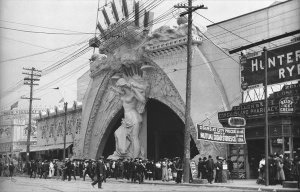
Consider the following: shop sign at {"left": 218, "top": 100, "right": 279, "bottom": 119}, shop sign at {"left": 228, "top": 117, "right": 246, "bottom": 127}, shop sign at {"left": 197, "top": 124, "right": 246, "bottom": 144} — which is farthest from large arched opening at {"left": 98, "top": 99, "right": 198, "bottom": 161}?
shop sign at {"left": 197, "top": 124, "right": 246, "bottom": 144}

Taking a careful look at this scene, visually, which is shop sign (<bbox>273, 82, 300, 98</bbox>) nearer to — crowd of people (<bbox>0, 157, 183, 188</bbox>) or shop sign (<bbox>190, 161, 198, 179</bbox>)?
shop sign (<bbox>190, 161, 198, 179</bbox>)

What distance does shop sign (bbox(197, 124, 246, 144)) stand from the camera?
26688mm

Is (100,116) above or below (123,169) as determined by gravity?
above

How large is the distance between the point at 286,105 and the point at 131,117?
17681 mm

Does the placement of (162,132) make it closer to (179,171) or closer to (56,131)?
(179,171)

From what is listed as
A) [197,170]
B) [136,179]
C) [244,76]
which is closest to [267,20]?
[244,76]

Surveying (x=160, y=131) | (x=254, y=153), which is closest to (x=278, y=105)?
(x=254, y=153)

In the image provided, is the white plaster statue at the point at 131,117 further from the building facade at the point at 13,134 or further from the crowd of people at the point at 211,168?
the building facade at the point at 13,134

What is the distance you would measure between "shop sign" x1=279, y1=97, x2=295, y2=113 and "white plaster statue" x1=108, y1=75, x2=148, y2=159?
16.2 m

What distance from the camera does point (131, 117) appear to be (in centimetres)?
4184

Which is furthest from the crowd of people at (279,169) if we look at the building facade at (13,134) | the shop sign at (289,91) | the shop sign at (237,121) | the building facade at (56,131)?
the building facade at (13,134)

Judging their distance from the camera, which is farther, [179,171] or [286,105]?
[179,171]

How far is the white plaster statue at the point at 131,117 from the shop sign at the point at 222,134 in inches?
584

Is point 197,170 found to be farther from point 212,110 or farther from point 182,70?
point 182,70
